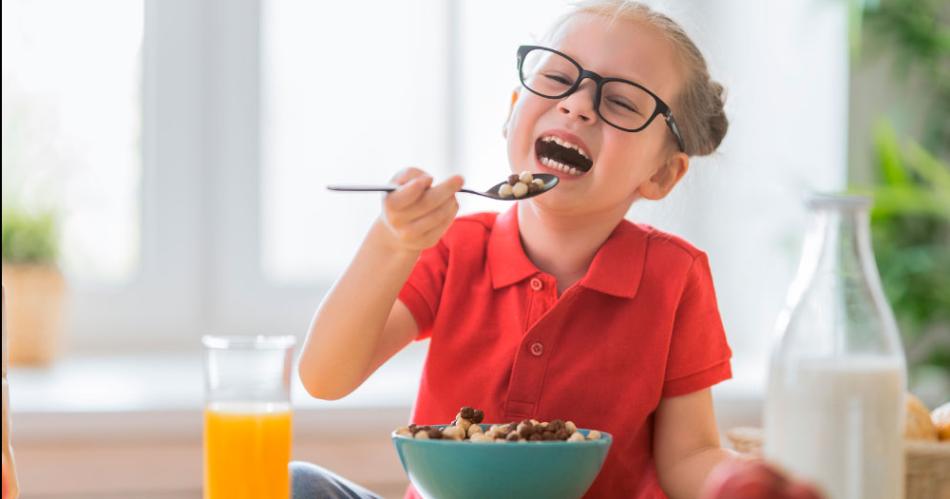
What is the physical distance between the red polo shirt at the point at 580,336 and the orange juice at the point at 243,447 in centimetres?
35

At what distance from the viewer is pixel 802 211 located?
256 centimetres

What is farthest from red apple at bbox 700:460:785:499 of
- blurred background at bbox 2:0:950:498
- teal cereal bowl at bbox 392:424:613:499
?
blurred background at bbox 2:0:950:498

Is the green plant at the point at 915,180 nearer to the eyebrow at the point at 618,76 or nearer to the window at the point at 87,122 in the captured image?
the eyebrow at the point at 618,76

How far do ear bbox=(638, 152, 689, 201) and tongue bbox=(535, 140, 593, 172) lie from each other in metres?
0.13

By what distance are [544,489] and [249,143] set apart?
5.90ft

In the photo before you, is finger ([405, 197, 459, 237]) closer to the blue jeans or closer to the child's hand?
the child's hand

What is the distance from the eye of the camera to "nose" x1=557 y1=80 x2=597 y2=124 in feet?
4.04

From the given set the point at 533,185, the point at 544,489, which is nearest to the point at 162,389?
the point at 533,185

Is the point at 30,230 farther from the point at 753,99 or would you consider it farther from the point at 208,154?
the point at 753,99

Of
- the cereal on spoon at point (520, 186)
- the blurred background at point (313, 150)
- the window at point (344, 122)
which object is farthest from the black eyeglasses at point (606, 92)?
the window at point (344, 122)

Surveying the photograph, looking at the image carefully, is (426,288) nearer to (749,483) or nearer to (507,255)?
(507,255)

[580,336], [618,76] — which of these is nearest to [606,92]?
[618,76]

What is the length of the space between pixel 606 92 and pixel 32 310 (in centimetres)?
155

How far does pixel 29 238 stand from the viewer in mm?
2359
